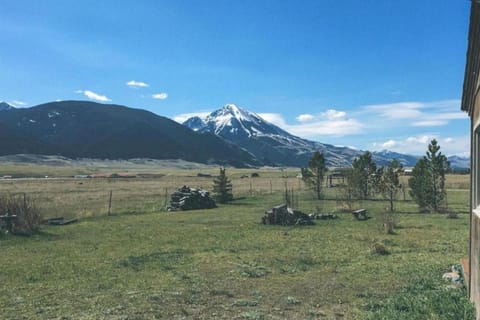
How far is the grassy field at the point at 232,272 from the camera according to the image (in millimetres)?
8914

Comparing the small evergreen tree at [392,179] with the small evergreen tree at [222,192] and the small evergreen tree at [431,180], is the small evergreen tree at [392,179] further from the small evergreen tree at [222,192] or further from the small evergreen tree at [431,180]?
the small evergreen tree at [222,192]

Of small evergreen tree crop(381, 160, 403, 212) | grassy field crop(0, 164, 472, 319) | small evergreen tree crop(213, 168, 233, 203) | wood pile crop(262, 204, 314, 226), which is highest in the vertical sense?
small evergreen tree crop(381, 160, 403, 212)

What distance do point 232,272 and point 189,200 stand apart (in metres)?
22.2

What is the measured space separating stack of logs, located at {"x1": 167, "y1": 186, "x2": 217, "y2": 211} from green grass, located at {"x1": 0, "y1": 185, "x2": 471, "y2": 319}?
1095 cm

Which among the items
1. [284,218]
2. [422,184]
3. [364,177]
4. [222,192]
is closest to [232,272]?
[284,218]

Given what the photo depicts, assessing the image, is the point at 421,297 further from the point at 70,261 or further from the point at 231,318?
the point at 70,261

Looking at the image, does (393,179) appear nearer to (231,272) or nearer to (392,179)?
(392,179)

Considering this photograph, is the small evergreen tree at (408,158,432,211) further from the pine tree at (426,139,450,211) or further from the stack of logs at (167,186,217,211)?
the stack of logs at (167,186,217,211)

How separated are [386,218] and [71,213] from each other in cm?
1853

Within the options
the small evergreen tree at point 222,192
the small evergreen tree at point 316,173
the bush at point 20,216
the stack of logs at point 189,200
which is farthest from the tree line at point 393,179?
the bush at point 20,216

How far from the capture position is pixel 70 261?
14.3m

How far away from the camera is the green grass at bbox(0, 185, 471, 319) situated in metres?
8.93

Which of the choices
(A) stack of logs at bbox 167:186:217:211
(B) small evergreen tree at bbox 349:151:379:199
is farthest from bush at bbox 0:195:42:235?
(B) small evergreen tree at bbox 349:151:379:199

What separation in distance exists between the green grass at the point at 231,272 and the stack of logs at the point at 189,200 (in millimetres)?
10950
